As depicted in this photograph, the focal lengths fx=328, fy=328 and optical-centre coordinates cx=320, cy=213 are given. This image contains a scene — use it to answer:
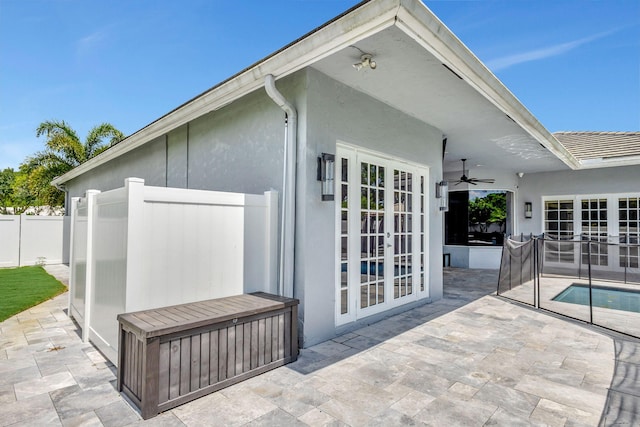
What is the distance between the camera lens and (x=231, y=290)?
392 centimetres

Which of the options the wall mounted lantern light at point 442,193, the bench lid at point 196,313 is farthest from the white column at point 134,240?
the wall mounted lantern light at point 442,193

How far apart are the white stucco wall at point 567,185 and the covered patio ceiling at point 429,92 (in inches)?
130

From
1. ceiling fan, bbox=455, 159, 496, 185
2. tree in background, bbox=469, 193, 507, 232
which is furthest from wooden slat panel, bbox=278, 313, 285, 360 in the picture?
tree in background, bbox=469, 193, 507, 232

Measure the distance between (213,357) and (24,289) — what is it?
7.72m

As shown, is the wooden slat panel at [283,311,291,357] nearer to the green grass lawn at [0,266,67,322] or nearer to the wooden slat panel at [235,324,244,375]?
the wooden slat panel at [235,324,244,375]

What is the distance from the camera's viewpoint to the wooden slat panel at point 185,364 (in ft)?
9.05

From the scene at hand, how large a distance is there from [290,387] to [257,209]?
2.12 m

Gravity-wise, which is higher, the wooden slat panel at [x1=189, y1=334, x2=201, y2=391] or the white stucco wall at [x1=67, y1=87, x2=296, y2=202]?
the white stucco wall at [x1=67, y1=87, x2=296, y2=202]

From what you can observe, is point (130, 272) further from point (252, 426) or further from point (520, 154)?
point (520, 154)

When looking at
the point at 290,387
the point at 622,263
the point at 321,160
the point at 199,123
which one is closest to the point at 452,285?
the point at 622,263

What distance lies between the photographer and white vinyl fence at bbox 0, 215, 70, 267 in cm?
1205

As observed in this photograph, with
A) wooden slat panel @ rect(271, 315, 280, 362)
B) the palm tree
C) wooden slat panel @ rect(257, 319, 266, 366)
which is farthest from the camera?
the palm tree

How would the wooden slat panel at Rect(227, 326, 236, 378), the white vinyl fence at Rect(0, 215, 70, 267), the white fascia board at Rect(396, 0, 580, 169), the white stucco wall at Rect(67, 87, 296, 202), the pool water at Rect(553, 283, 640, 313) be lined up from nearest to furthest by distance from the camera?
the white fascia board at Rect(396, 0, 580, 169) < the wooden slat panel at Rect(227, 326, 236, 378) < the white stucco wall at Rect(67, 87, 296, 202) < the pool water at Rect(553, 283, 640, 313) < the white vinyl fence at Rect(0, 215, 70, 267)

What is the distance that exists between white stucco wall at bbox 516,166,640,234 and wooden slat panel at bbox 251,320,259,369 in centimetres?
1154
